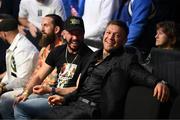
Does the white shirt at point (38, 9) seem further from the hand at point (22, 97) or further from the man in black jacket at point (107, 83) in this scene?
the man in black jacket at point (107, 83)

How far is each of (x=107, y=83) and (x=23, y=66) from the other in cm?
143

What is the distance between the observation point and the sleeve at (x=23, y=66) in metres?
5.65

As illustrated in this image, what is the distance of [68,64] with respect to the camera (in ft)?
17.2

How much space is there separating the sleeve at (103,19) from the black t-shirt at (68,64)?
0.91m

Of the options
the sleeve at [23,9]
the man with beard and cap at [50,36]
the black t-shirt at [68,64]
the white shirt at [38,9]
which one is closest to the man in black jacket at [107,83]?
the black t-shirt at [68,64]

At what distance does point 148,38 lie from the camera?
5.79 meters

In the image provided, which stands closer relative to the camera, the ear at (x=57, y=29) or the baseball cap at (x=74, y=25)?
the baseball cap at (x=74, y=25)

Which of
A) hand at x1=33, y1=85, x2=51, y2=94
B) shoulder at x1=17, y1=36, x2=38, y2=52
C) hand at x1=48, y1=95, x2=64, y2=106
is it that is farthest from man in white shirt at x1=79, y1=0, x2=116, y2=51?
hand at x1=48, y1=95, x2=64, y2=106

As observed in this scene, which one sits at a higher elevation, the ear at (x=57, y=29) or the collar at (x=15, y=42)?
the ear at (x=57, y=29)

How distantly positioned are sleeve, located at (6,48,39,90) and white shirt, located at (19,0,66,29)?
4.59 ft

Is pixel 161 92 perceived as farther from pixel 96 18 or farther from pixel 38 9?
pixel 38 9

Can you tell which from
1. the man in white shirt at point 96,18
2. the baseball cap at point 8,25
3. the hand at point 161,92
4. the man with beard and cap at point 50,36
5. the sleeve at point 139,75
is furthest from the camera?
the man in white shirt at point 96,18

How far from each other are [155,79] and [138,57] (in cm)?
48

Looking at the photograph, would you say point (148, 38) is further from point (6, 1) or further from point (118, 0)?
point (6, 1)
